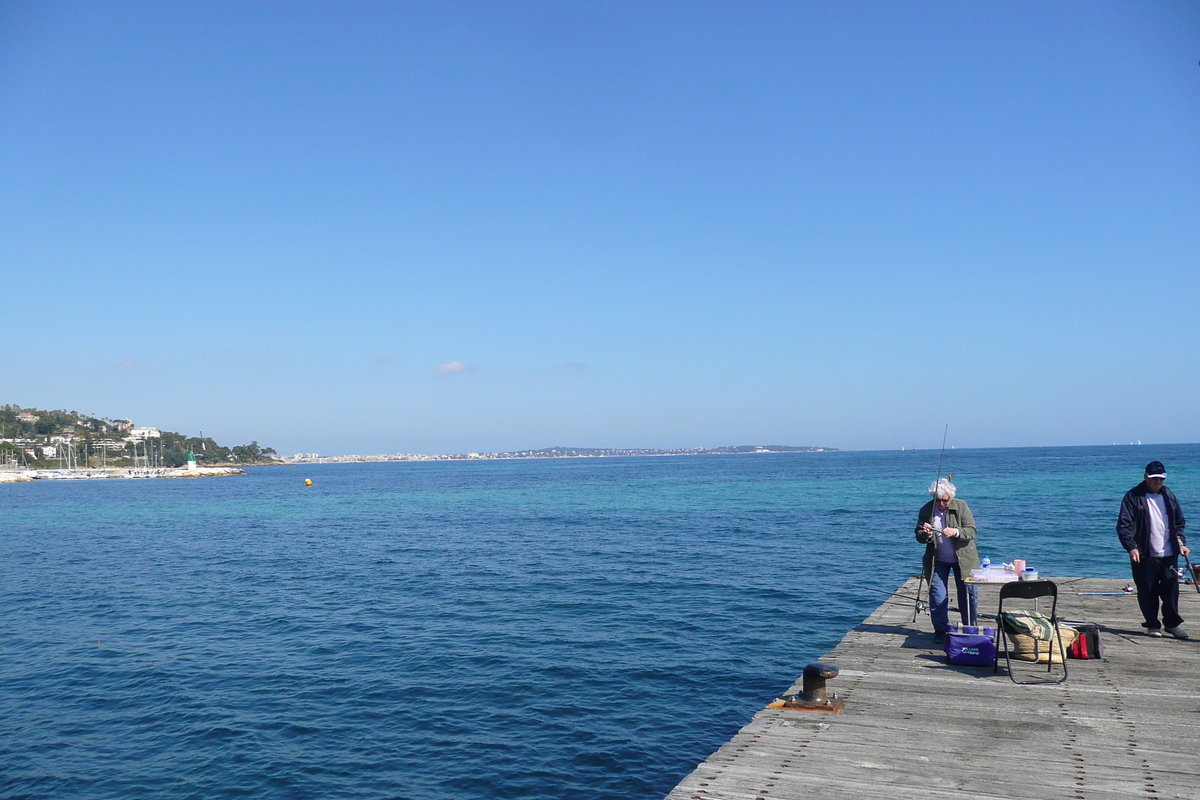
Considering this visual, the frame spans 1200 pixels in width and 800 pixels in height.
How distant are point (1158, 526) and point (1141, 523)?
18cm

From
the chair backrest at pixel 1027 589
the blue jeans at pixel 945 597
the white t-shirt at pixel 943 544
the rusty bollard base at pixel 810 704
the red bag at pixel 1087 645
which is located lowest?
the rusty bollard base at pixel 810 704

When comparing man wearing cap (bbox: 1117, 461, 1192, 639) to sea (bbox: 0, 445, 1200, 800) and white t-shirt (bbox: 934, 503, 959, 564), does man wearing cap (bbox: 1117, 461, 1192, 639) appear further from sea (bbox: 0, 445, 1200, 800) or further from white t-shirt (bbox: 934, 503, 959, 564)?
sea (bbox: 0, 445, 1200, 800)

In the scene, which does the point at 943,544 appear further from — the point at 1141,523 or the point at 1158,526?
the point at 1158,526

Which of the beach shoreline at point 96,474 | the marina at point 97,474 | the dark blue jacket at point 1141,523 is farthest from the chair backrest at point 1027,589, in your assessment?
the marina at point 97,474

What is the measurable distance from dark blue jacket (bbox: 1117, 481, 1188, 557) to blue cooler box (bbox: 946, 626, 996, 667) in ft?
7.69

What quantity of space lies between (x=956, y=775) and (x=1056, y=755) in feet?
3.53

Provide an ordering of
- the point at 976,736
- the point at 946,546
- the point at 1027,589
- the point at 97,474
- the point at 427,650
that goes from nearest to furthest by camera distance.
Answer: the point at 976,736
the point at 1027,589
the point at 946,546
the point at 427,650
the point at 97,474

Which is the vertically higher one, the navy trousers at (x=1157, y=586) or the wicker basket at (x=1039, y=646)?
the navy trousers at (x=1157, y=586)

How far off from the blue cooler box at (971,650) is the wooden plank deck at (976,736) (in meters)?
0.12

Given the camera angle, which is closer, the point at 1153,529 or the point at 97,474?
the point at 1153,529

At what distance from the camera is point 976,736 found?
22.1 feet

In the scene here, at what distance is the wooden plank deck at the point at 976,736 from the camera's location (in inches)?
226

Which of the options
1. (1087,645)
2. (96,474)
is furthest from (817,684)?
(96,474)

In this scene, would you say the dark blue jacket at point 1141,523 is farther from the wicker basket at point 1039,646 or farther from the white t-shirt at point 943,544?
the white t-shirt at point 943,544
